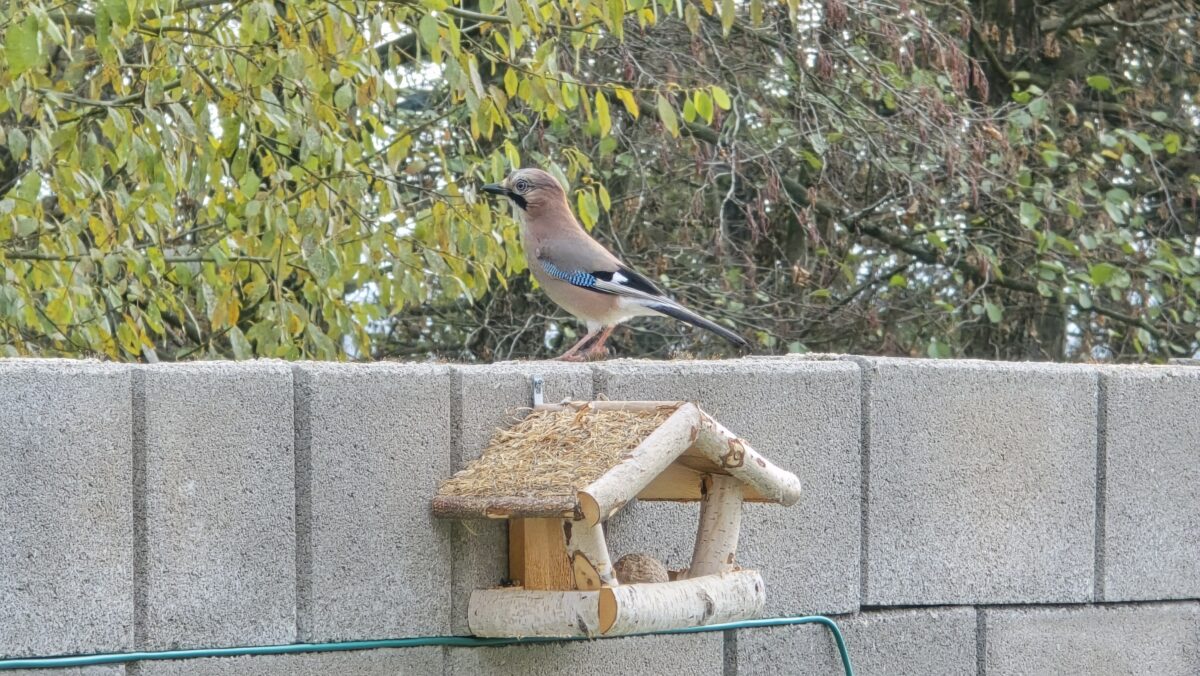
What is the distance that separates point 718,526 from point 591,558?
454mm

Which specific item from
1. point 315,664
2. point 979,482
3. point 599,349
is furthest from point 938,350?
point 315,664

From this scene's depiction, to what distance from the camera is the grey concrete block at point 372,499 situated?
3.94 m

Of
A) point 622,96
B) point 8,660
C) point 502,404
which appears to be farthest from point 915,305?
point 8,660

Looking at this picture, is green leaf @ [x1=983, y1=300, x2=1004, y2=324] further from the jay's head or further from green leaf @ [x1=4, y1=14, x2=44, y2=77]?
green leaf @ [x1=4, y1=14, x2=44, y2=77]

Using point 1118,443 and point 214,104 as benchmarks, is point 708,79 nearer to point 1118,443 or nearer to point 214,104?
point 214,104

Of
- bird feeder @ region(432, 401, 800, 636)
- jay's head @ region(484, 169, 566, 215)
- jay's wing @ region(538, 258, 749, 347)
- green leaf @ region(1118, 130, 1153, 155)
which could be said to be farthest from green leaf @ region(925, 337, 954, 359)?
bird feeder @ region(432, 401, 800, 636)

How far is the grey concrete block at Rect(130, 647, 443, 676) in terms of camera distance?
3715mm

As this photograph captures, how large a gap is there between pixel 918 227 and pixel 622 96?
380 cm

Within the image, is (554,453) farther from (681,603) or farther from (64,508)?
(64,508)

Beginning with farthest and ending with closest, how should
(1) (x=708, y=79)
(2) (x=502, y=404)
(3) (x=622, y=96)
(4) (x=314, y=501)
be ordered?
(1) (x=708, y=79), (3) (x=622, y=96), (2) (x=502, y=404), (4) (x=314, y=501)

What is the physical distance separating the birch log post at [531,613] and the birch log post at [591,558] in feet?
0.12

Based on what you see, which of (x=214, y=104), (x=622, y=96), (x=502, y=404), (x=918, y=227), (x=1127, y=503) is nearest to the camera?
(x=502, y=404)

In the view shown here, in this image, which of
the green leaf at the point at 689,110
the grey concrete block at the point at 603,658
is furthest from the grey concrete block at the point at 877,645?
the green leaf at the point at 689,110

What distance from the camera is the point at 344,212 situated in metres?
7.59
